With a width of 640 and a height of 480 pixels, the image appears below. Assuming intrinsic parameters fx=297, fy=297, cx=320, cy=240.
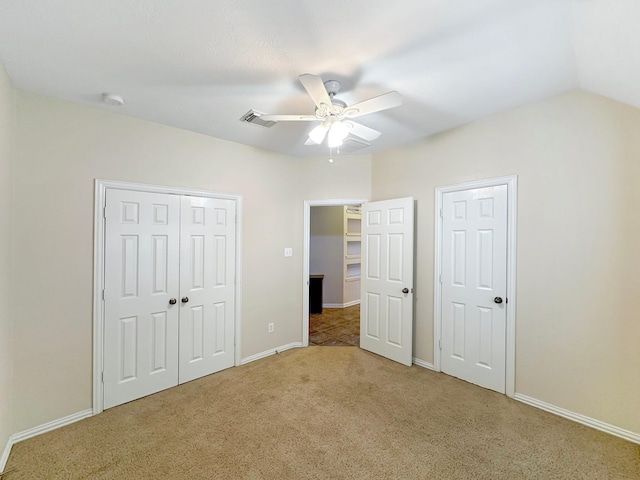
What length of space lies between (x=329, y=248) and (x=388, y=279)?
2.72m

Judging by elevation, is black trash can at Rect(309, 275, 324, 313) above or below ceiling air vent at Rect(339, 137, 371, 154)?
below

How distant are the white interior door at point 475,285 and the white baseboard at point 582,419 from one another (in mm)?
215

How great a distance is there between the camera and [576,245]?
2322 millimetres

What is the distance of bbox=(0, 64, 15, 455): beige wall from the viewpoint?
75.3 inches

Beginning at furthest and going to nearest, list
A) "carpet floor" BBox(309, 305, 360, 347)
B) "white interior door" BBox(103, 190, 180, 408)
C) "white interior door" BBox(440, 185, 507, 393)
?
1. "carpet floor" BBox(309, 305, 360, 347)
2. "white interior door" BBox(440, 185, 507, 393)
3. "white interior door" BBox(103, 190, 180, 408)

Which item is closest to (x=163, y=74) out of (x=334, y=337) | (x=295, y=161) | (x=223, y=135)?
(x=223, y=135)

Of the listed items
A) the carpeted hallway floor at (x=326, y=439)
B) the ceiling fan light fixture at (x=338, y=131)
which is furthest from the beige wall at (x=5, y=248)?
the ceiling fan light fixture at (x=338, y=131)

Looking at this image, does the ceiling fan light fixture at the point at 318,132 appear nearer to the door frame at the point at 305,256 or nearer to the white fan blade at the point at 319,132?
the white fan blade at the point at 319,132

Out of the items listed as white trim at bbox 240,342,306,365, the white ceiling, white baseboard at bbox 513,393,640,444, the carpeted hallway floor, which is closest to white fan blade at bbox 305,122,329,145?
the white ceiling

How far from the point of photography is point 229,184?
3342 mm

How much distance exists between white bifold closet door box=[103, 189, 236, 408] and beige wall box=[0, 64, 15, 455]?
58cm

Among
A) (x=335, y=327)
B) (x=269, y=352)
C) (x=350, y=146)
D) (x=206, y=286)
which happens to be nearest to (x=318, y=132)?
(x=350, y=146)

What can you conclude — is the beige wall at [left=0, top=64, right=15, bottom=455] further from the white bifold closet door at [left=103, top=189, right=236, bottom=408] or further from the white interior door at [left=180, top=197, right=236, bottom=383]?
the white interior door at [left=180, top=197, right=236, bottom=383]

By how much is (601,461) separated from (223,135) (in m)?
4.00
